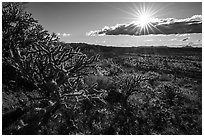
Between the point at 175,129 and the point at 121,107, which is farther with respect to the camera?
the point at 121,107

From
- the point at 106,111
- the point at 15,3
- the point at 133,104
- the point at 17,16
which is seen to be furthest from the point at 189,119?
the point at 15,3

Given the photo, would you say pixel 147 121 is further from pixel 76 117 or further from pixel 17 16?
pixel 17 16

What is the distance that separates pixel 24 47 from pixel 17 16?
4.38 ft

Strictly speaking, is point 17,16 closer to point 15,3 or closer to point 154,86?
point 15,3

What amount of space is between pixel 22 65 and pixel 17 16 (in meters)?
3.51

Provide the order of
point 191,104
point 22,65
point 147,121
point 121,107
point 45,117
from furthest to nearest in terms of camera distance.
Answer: point 191,104, point 121,107, point 147,121, point 45,117, point 22,65

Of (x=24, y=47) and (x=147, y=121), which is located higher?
(x=24, y=47)

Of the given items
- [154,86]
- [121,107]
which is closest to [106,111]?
[121,107]

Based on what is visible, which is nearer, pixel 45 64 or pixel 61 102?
pixel 45 64

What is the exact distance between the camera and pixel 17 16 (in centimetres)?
918

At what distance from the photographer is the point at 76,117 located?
24.6ft

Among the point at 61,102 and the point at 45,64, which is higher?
the point at 45,64

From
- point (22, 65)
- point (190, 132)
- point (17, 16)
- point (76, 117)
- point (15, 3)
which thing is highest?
point (15, 3)

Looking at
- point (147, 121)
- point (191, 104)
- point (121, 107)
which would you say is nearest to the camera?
point (147, 121)
